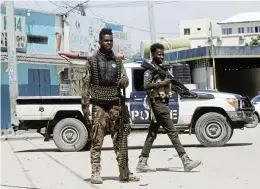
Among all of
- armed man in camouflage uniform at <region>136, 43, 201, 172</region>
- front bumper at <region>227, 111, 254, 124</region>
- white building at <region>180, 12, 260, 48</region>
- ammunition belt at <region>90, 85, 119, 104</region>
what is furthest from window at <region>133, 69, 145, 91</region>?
white building at <region>180, 12, 260, 48</region>

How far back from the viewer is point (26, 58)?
24453 millimetres

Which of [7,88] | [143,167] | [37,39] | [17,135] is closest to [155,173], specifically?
[143,167]

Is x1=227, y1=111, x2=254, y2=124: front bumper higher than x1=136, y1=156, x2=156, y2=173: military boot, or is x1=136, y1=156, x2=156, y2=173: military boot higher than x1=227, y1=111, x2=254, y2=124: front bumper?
x1=227, y1=111, x2=254, y2=124: front bumper

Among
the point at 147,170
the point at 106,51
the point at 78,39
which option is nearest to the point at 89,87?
the point at 106,51

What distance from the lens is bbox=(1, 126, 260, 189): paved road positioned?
6609 mm

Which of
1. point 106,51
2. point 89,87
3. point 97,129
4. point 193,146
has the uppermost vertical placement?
point 106,51

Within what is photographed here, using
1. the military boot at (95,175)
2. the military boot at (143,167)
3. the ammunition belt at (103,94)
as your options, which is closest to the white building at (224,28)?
the military boot at (143,167)

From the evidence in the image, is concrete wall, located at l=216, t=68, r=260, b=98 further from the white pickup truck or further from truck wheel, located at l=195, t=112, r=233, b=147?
truck wheel, located at l=195, t=112, r=233, b=147

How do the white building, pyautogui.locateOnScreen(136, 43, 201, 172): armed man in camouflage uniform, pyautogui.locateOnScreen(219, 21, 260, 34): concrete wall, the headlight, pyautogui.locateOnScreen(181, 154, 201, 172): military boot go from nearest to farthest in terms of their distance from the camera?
pyautogui.locateOnScreen(181, 154, 201, 172): military boot < pyautogui.locateOnScreen(136, 43, 201, 172): armed man in camouflage uniform < the headlight < the white building < pyautogui.locateOnScreen(219, 21, 260, 34): concrete wall

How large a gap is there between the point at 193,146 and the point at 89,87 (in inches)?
233

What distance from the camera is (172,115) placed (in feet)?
38.5

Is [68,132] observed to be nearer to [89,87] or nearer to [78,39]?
[89,87]

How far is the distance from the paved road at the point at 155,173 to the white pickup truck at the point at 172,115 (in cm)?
36

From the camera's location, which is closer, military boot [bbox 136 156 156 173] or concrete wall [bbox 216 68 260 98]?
military boot [bbox 136 156 156 173]
